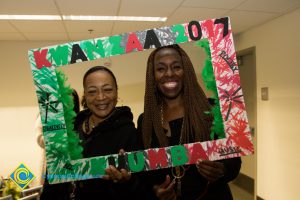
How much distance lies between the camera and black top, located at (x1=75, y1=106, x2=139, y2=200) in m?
1.17

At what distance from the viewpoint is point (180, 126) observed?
Answer: 1.17 meters

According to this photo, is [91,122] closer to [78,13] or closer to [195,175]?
[195,175]

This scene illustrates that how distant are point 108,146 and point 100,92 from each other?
0.79ft

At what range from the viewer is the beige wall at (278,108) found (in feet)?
10.3

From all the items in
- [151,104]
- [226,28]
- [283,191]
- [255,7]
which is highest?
[255,7]

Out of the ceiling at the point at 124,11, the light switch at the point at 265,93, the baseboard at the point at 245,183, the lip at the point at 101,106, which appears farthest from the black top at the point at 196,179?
the baseboard at the point at 245,183

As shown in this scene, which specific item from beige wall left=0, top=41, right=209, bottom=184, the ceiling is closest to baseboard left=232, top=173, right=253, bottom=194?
beige wall left=0, top=41, right=209, bottom=184

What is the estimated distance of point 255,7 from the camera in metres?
3.04

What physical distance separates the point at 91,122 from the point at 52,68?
1.14 feet

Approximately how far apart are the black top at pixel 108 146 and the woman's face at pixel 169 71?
274mm

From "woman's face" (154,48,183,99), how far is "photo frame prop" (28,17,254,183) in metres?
0.07

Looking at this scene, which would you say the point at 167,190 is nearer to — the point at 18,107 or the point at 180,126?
the point at 180,126

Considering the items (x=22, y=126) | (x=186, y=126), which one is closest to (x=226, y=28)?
(x=186, y=126)

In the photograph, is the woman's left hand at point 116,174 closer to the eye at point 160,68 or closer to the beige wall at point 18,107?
the eye at point 160,68
